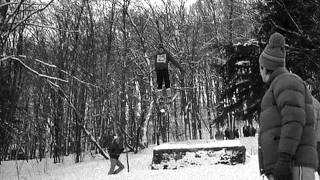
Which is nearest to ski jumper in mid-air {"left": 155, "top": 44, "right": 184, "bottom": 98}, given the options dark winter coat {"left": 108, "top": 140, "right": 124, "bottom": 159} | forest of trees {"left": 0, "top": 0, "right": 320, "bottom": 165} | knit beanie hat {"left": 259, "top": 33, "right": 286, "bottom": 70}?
forest of trees {"left": 0, "top": 0, "right": 320, "bottom": 165}

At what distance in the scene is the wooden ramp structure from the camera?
39.1ft

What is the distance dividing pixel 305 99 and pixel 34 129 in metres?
11.3

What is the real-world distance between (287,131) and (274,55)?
0.67m

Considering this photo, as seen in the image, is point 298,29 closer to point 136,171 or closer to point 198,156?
point 198,156

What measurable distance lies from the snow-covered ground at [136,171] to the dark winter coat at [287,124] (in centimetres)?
529

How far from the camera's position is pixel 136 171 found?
11250mm

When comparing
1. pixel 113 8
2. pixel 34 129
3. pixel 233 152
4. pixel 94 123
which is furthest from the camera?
pixel 94 123

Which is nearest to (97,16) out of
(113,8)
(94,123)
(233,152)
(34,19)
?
(113,8)

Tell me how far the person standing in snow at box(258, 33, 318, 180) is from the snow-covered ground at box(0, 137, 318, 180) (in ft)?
17.3

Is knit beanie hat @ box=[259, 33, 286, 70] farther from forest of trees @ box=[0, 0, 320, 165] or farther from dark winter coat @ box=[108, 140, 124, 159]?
dark winter coat @ box=[108, 140, 124, 159]

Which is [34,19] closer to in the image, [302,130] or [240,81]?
[240,81]

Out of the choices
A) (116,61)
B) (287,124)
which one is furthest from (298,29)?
(116,61)

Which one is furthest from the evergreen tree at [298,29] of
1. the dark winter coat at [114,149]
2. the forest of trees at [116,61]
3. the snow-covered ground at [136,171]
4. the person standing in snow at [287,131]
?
the person standing in snow at [287,131]

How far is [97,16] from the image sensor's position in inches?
1102
